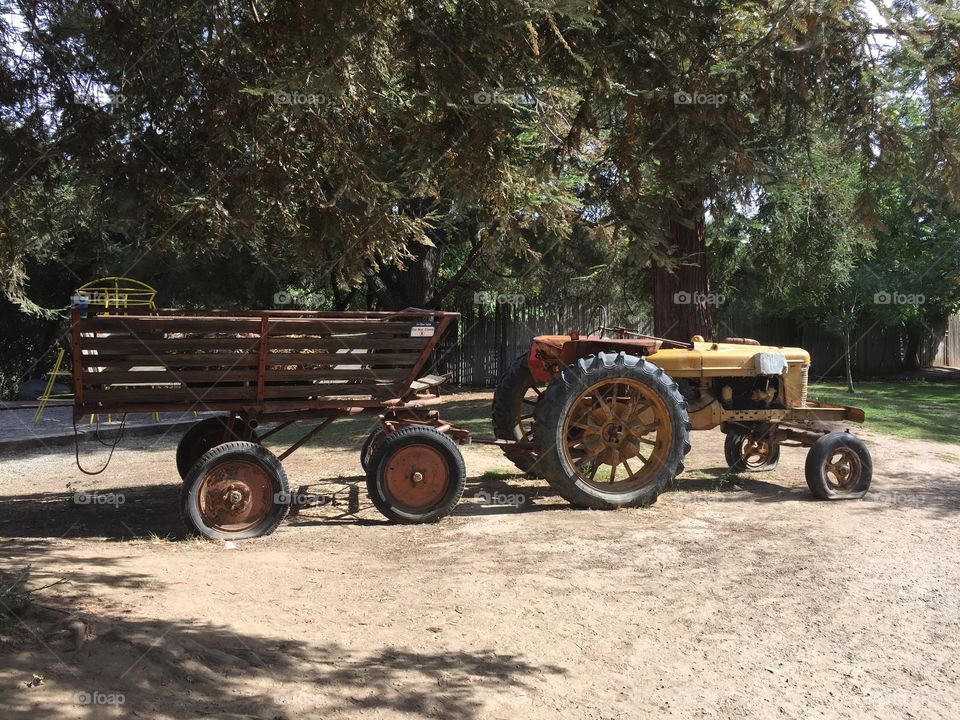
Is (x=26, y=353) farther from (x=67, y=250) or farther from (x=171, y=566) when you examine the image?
(x=171, y=566)

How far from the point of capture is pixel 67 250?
64.3ft

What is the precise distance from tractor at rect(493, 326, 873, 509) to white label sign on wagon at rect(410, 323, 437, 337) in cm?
116

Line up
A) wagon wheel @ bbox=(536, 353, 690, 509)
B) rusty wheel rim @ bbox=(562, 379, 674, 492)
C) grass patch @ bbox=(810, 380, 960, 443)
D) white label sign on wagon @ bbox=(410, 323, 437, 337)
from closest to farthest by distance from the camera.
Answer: white label sign on wagon @ bbox=(410, 323, 437, 337), wagon wheel @ bbox=(536, 353, 690, 509), rusty wheel rim @ bbox=(562, 379, 674, 492), grass patch @ bbox=(810, 380, 960, 443)

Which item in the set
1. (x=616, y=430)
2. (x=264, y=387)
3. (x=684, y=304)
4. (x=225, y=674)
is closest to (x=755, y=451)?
(x=616, y=430)

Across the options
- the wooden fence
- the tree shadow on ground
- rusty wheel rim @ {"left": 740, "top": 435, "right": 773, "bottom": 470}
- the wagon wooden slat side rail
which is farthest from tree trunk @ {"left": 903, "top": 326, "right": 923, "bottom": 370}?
the tree shadow on ground

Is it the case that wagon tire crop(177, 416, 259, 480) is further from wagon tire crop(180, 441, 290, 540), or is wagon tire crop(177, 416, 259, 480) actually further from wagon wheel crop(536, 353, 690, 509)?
wagon wheel crop(536, 353, 690, 509)

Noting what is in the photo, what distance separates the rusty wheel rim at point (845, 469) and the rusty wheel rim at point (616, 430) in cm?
170

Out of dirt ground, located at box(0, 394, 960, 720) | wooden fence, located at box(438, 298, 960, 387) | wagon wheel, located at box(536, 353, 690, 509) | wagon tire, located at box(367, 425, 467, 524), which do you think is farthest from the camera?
wooden fence, located at box(438, 298, 960, 387)

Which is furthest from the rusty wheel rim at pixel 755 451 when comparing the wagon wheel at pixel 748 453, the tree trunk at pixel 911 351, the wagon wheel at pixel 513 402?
the tree trunk at pixel 911 351

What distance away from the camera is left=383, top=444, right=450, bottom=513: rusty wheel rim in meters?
7.29

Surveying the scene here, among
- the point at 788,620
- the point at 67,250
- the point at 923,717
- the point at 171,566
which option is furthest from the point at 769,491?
the point at 67,250

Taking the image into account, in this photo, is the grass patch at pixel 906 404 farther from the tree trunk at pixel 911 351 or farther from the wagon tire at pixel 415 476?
the wagon tire at pixel 415 476

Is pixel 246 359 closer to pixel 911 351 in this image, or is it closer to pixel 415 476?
pixel 415 476

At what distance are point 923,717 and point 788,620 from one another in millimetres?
1081
